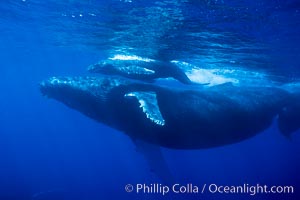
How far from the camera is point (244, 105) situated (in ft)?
33.4

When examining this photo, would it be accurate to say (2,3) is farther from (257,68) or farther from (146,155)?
(257,68)

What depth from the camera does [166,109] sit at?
8805mm

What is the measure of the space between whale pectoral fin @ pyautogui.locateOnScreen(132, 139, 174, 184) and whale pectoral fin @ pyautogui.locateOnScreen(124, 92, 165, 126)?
101 inches

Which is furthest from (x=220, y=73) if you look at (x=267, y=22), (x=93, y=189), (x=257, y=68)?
(x=93, y=189)

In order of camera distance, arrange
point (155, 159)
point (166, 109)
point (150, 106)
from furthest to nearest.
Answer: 1. point (155, 159)
2. point (166, 109)
3. point (150, 106)

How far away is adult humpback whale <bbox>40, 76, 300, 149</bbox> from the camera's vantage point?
337 inches

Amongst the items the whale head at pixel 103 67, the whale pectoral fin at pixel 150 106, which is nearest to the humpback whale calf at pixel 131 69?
the whale head at pixel 103 67

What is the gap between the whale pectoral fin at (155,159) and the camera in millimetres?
10414

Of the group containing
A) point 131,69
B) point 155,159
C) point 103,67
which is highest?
point 131,69

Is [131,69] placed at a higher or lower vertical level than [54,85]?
higher

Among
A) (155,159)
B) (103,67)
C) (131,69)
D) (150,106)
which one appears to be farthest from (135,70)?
(150,106)

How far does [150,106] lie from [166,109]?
1225mm

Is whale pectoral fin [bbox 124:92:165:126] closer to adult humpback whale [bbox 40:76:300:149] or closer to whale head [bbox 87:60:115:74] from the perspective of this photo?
adult humpback whale [bbox 40:76:300:149]

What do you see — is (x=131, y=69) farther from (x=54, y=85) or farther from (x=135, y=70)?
(x=54, y=85)
